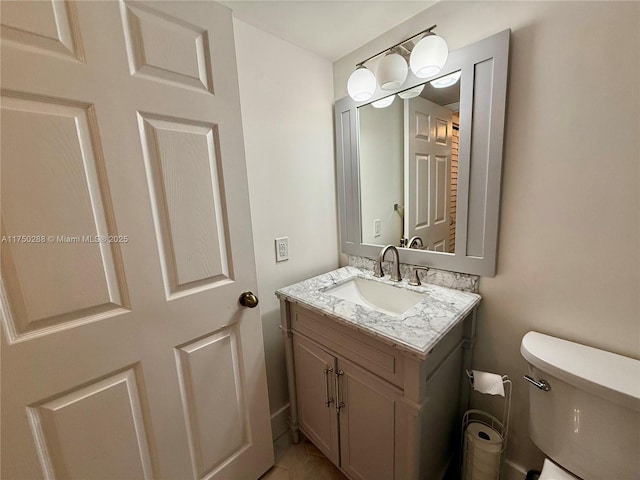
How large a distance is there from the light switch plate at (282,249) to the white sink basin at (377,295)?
303mm

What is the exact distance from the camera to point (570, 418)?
76 cm

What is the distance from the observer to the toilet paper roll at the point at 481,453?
3.04 ft

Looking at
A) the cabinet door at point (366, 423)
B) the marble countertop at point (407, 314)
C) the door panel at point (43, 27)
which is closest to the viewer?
the door panel at point (43, 27)

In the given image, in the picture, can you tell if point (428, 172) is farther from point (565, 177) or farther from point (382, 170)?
point (565, 177)

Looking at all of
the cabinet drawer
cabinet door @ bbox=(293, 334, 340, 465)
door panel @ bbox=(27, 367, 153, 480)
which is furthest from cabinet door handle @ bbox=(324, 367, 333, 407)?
door panel @ bbox=(27, 367, 153, 480)

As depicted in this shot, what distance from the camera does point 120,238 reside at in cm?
72

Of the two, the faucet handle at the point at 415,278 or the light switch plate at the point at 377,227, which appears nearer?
the faucet handle at the point at 415,278

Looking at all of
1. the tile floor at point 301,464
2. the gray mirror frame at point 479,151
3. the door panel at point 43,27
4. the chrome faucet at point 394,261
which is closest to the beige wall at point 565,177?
the gray mirror frame at point 479,151

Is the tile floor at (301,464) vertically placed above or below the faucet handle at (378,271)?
below


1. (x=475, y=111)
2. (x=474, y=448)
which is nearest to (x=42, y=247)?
(x=475, y=111)

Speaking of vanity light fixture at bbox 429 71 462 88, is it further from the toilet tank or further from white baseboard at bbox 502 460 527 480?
white baseboard at bbox 502 460 527 480

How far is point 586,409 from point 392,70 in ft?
4.46

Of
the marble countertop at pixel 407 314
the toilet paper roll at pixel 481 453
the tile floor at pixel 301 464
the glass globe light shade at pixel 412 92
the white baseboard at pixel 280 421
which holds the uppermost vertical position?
the glass globe light shade at pixel 412 92

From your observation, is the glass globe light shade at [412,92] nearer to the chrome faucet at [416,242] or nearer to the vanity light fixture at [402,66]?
the vanity light fixture at [402,66]
